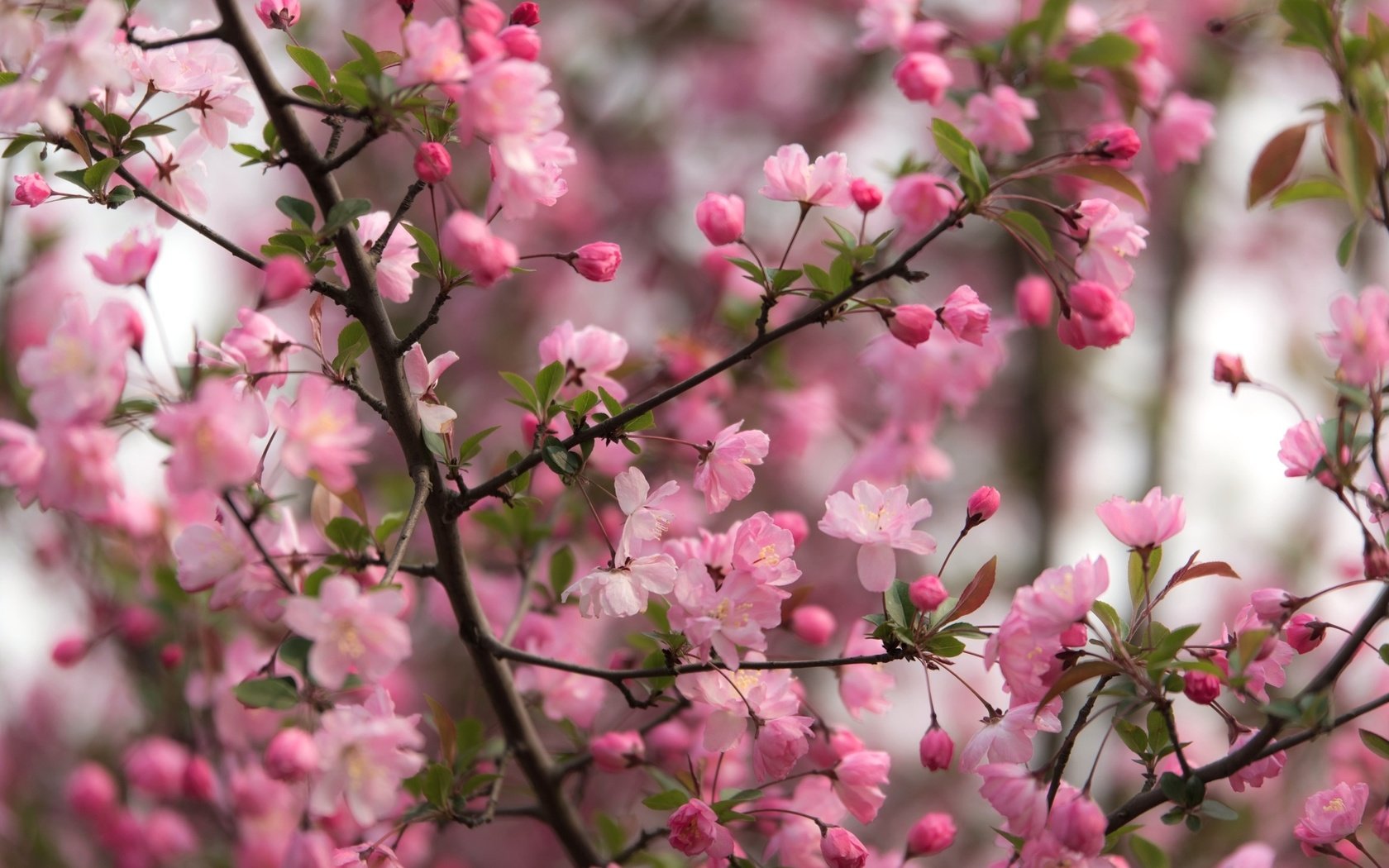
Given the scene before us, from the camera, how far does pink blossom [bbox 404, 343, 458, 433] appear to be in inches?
45.9

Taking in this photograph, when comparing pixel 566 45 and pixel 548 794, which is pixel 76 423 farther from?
pixel 566 45

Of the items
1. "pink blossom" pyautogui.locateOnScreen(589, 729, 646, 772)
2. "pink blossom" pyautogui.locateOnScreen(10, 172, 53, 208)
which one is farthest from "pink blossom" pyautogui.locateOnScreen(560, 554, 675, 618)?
"pink blossom" pyautogui.locateOnScreen(10, 172, 53, 208)

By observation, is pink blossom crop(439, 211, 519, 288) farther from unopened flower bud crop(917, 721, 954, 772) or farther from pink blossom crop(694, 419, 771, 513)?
unopened flower bud crop(917, 721, 954, 772)

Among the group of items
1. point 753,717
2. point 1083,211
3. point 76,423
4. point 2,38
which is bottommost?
point 753,717

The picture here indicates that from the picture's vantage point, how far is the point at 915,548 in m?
1.19

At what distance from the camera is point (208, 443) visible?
2.83ft

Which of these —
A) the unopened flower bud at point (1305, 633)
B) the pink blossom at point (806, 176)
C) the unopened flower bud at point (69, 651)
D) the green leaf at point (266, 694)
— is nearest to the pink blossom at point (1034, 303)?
the pink blossom at point (806, 176)

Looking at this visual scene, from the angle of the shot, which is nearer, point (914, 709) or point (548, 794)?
point (548, 794)

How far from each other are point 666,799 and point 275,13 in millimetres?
970

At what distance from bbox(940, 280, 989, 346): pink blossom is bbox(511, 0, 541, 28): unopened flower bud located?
0.52m

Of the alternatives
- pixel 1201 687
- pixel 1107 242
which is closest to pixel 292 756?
pixel 1201 687

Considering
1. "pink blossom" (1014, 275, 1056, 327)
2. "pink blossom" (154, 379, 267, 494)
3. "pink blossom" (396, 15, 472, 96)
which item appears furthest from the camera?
"pink blossom" (1014, 275, 1056, 327)

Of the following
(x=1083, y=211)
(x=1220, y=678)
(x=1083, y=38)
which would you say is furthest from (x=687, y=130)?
(x=1220, y=678)

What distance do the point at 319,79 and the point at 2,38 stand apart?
0.27 metres
